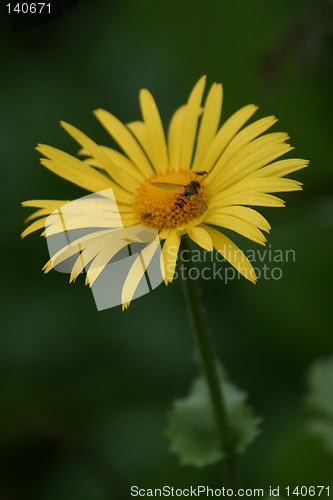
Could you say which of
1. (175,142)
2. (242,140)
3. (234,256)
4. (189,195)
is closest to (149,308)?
(175,142)

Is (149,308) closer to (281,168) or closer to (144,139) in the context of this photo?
(144,139)

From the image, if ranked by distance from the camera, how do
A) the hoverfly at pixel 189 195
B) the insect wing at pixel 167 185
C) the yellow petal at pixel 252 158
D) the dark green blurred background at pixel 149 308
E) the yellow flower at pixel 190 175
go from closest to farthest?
the yellow flower at pixel 190 175 < the yellow petal at pixel 252 158 < the hoverfly at pixel 189 195 < the insect wing at pixel 167 185 < the dark green blurred background at pixel 149 308

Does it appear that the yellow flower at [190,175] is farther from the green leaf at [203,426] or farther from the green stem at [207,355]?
the green leaf at [203,426]

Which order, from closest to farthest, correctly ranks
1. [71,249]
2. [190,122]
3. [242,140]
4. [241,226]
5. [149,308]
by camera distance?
[241,226], [71,249], [242,140], [190,122], [149,308]

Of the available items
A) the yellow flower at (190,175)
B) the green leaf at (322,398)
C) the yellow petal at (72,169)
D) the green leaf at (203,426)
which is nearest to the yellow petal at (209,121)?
the yellow flower at (190,175)

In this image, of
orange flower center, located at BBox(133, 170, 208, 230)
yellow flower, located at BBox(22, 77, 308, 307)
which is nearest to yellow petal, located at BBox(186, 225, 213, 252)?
yellow flower, located at BBox(22, 77, 308, 307)

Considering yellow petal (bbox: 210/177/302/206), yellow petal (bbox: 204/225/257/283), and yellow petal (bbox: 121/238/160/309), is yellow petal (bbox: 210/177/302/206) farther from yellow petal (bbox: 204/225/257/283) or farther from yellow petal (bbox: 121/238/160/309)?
yellow petal (bbox: 121/238/160/309)

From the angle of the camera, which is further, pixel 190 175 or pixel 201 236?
pixel 190 175
